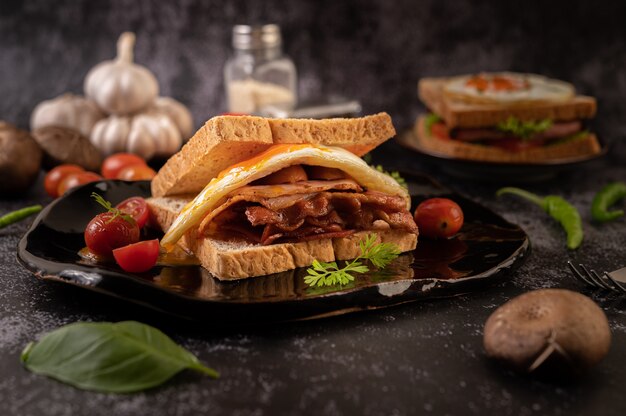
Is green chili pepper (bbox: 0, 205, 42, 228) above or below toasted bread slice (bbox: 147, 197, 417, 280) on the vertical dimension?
below

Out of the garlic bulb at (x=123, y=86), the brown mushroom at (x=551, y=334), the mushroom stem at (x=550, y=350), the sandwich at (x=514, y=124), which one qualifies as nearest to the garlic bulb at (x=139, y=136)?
the garlic bulb at (x=123, y=86)

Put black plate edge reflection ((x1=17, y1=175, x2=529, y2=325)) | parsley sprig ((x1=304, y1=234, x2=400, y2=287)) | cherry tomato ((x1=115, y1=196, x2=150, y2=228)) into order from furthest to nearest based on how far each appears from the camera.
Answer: cherry tomato ((x1=115, y1=196, x2=150, y2=228))
parsley sprig ((x1=304, y1=234, x2=400, y2=287))
black plate edge reflection ((x1=17, y1=175, x2=529, y2=325))

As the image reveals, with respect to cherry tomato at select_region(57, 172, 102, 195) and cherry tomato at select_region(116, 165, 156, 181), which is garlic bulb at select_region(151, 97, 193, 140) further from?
cherry tomato at select_region(57, 172, 102, 195)

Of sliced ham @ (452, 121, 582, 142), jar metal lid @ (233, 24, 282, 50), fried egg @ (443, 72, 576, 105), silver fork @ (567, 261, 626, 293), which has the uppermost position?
jar metal lid @ (233, 24, 282, 50)

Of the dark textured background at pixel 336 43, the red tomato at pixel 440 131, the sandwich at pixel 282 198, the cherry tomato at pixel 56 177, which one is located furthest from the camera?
the dark textured background at pixel 336 43

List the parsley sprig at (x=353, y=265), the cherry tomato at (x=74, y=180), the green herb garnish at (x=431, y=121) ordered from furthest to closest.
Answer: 1. the green herb garnish at (x=431, y=121)
2. the cherry tomato at (x=74, y=180)
3. the parsley sprig at (x=353, y=265)

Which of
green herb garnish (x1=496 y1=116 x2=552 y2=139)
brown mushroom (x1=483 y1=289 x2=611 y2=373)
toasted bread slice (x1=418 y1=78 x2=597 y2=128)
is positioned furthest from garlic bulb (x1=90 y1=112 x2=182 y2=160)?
brown mushroom (x1=483 y1=289 x2=611 y2=373)

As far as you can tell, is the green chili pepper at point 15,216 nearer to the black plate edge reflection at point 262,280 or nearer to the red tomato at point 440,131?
the black plate edge reflection at point 262,280
